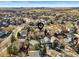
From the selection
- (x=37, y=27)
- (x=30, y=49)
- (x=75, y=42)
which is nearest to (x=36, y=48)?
(x=30, y=49)

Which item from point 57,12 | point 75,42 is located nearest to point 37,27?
point 57,12

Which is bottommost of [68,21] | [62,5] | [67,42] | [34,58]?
[34,58]

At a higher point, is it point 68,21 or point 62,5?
point 62,5

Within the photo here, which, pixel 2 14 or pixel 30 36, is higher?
pixel 2 14

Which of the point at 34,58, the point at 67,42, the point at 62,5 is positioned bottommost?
the point at 34,58

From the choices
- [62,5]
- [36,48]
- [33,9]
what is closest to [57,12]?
[62,5]

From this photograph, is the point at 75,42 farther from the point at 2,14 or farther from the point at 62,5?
the point at 2,14

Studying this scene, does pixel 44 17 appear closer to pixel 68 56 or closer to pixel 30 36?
pixel 30 36
